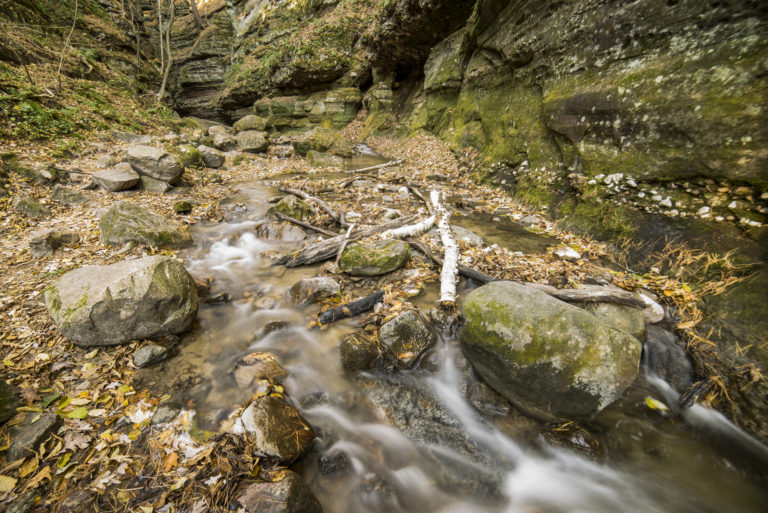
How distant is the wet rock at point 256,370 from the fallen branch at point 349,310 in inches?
34.3

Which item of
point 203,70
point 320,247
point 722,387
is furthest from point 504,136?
point 203,70

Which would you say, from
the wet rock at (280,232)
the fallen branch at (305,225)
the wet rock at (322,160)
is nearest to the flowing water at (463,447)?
the fallen branch at (305,225)

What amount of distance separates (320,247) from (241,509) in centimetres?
386

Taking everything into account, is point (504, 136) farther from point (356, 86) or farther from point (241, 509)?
point (356, 86)

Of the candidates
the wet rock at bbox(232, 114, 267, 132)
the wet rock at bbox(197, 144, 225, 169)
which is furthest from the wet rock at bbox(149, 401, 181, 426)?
the wet rock at bbox(232, 114, 267, 132)

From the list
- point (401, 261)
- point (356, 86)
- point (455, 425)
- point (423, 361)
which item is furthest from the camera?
point (356, 86)

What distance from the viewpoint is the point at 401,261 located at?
470 centimetres

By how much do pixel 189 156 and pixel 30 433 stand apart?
10.6m

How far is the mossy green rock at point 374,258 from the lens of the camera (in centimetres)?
461

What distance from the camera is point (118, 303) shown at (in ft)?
10.3

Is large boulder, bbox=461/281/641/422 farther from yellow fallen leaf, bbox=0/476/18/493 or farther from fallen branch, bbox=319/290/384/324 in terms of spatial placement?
yellow fallen leaf, bbox=0/476/18/493

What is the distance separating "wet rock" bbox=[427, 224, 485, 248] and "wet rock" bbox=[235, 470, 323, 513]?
4476mm

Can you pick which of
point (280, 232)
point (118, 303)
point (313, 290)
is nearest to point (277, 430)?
point (313, 290)

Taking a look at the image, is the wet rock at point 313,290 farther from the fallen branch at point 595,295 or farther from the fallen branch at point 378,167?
the fallen branch at point 378,167
